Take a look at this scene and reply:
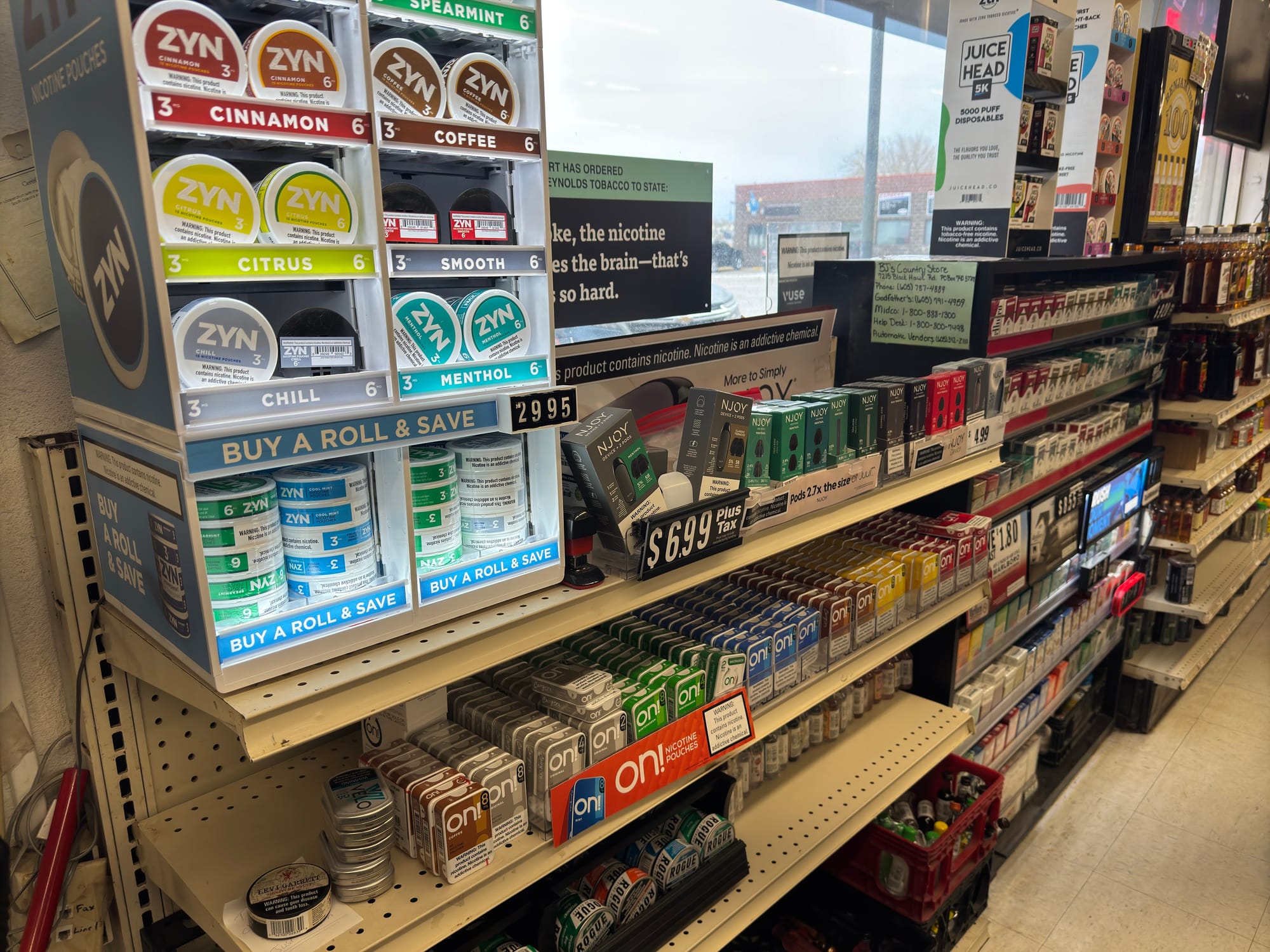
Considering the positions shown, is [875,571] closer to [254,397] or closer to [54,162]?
[254,397]

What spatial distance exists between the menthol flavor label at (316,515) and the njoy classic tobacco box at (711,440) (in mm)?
736

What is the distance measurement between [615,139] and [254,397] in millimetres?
2185

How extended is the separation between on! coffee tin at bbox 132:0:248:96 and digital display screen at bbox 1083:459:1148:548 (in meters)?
3.64

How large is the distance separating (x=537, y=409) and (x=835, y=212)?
336 centimetres

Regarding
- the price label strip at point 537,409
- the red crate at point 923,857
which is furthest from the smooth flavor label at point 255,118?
the red crate at point 923,857

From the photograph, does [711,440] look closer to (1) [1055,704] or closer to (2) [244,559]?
(2) [244,559]

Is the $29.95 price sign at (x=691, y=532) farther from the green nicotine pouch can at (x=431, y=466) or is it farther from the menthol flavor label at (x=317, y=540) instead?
the menthol flavor label at (x=317, y=540)

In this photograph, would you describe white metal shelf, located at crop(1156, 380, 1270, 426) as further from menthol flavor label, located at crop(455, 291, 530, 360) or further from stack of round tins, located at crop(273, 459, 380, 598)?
stack of round tins, located at crop(273, 459, 380, 598)

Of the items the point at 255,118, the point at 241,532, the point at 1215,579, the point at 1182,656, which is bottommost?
the point at 1182,656

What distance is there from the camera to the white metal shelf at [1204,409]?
4.33m

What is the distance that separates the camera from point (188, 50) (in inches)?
39.2

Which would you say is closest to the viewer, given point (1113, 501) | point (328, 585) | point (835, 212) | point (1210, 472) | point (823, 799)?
point (328, 585)

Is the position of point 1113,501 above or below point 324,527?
below

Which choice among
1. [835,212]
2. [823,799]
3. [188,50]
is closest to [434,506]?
[188,50]
